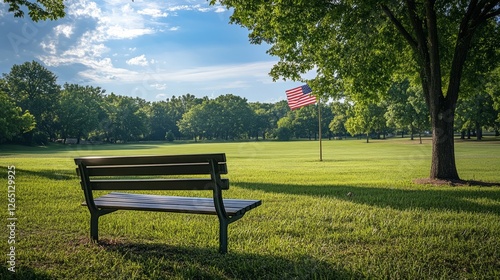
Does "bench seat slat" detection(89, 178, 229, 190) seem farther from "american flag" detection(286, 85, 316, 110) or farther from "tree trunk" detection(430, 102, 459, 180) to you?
"american flag" detection(286, 85, 316, 110)

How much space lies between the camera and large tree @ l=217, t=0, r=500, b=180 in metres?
11.3

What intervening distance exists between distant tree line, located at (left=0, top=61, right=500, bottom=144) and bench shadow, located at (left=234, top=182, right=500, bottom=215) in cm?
607

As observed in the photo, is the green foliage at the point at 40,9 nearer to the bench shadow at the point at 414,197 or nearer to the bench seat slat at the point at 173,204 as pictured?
the bench shadow at the point at 414,197

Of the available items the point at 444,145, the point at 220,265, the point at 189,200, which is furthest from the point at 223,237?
the point at 444,145

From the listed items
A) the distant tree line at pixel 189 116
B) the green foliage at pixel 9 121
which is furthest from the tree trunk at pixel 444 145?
the green foliage at pixel 9 121

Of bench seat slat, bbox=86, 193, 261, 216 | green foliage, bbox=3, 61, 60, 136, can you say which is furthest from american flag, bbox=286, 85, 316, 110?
green foliage, bbox=3, 61, 60, 136

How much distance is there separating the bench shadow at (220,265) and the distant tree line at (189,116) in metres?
11.9

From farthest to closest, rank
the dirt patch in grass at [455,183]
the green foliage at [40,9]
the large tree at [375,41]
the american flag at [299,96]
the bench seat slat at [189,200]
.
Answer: the american flag at [299,96], the green foliage at [40,9], the large tree at [375,41], the dirt patch in grass at [455,183], the bench seat slat at [189,200]

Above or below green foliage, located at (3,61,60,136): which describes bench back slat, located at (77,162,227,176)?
below

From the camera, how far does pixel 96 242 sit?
4809 millimetres

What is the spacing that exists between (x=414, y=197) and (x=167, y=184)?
6.28 m

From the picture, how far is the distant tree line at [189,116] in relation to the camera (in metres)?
55.3

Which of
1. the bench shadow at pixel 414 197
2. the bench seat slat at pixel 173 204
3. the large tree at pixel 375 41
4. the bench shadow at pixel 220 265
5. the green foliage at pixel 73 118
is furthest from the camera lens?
the green foliage at pixel 73 118

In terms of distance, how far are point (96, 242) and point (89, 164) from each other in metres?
1.04
